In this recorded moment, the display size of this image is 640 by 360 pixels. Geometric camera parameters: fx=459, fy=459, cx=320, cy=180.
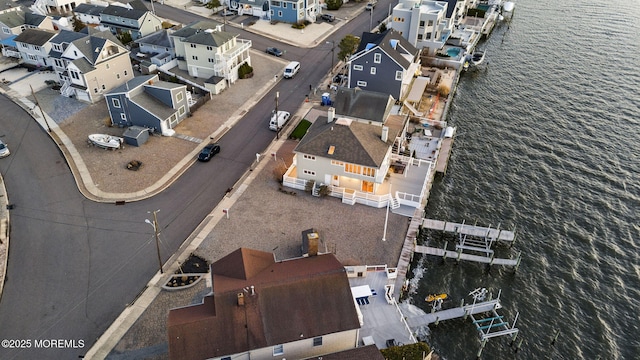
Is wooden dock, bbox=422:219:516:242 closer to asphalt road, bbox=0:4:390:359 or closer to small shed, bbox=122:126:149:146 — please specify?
asphalt road, bbox=0:4:390:359

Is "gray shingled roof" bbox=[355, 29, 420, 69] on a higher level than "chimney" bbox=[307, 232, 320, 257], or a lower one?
higher

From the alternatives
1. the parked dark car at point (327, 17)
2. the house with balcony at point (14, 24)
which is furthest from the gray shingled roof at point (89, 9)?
the parked dark car at point (327, 17)

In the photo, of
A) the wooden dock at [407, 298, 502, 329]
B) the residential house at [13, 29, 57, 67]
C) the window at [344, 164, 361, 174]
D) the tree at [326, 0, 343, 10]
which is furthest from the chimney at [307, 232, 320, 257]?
the tree at [326, 0, 343, 10]

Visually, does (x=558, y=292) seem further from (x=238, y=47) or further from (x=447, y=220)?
(x=238, y=47)

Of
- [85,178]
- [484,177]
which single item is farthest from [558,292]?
[85,178]

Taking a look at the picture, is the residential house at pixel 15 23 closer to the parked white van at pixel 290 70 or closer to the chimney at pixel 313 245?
the parked white van at pixel 290 70

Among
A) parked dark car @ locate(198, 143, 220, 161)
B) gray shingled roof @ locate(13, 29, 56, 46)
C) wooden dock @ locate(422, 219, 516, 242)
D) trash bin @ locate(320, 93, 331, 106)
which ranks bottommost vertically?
wooden dock @ locate(422, 219, 516, 242)
